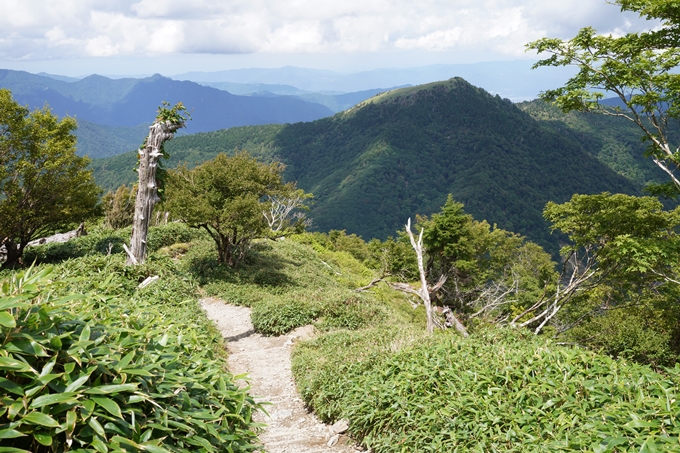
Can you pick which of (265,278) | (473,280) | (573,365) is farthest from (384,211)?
(573,365)

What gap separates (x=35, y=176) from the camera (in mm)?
16266

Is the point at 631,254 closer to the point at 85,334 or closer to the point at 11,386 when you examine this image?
the point at 85,334

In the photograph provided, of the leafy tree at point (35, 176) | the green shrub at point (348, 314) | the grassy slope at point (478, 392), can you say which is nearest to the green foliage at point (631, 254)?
the green shrub at point (348, 314)

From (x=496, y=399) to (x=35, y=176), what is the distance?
58.7 feet

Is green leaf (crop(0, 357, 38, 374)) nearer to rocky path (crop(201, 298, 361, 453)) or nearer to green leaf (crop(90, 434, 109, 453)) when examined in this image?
green leaf (crop(90, 434, 109, 453))

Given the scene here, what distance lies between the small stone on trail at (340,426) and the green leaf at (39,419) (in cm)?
458

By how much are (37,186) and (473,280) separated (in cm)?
2094

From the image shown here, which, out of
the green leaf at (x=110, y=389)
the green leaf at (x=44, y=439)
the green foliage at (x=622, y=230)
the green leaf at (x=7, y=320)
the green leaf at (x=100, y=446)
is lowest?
the green foliage at (x=622, y=230)

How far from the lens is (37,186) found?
53.7 feet

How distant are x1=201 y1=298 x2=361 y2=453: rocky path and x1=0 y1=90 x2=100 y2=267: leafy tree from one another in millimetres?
7949

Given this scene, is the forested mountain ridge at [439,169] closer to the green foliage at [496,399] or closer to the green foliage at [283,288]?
the green foliage at [283,288]

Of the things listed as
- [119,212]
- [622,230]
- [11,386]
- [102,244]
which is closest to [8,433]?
[11,386]

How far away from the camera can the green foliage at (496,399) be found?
378 centimetres

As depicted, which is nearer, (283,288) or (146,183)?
(146,183)
